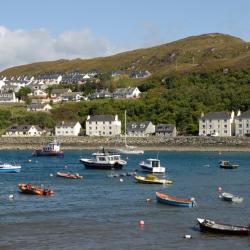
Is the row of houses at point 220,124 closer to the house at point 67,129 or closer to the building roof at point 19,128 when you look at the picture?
the house at point 67,129

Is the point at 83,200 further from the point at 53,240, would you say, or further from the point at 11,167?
the point at 11,167

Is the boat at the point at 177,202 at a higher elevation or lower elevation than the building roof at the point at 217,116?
lower

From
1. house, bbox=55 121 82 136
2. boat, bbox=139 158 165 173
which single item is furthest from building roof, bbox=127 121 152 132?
boat, bbox=139 158 165 173

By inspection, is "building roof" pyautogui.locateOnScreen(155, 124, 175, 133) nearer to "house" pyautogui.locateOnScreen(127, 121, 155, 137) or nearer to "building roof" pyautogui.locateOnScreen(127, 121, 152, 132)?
"house" pyautogui.locateOnScreen(127, 121, 155, 137)

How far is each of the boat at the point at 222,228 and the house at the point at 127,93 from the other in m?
155

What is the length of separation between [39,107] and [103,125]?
28.3 metres

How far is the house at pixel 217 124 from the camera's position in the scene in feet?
481

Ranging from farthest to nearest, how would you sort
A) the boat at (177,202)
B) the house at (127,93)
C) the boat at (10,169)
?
1. the house at (127,93)
2. the boat at (10,169)
3. the boat at (177,202)

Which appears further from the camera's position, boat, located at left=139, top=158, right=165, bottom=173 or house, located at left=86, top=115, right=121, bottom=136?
house, located at left=86, top=115, right=121, bottom=136

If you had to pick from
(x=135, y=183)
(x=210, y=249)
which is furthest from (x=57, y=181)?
(x=210, y=249)

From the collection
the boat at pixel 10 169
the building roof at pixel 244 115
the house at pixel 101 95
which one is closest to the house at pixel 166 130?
the building roof at pixel 244 115

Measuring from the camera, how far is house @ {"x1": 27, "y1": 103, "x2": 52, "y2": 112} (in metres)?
179

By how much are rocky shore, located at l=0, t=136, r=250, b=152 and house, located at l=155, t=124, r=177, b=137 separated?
22.9ft

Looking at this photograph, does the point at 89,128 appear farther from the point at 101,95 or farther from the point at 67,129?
the point at 101,95
